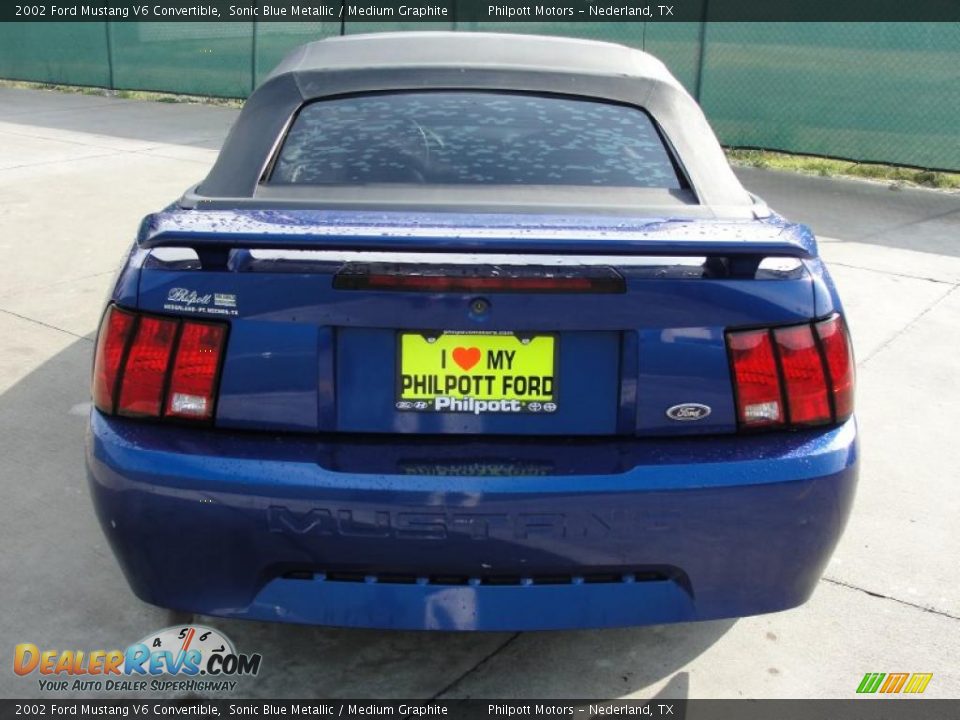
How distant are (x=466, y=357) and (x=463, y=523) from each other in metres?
0.36

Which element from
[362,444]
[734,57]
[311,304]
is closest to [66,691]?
[362,444]

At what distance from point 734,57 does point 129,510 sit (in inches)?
411

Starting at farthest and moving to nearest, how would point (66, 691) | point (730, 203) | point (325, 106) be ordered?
point (325, 106) < point (730, 203) < point (66, 691)

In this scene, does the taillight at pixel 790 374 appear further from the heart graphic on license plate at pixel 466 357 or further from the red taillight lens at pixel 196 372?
the red taillight lens at pixel 196 372

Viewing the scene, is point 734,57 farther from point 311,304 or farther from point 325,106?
point 311,304

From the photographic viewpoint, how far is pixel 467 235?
91.4 inches

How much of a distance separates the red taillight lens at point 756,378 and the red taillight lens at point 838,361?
15 cm

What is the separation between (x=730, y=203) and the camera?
3070 mm

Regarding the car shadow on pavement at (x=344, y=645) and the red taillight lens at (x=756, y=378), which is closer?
the red taillight lens at (x=756, y=378)

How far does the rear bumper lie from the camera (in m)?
2.32

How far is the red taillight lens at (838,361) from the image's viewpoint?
252 cm

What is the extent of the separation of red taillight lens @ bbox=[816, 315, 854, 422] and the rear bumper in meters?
0.14

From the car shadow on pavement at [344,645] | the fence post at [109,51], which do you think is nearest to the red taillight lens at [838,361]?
the car shadow on pavement at [344,645]
